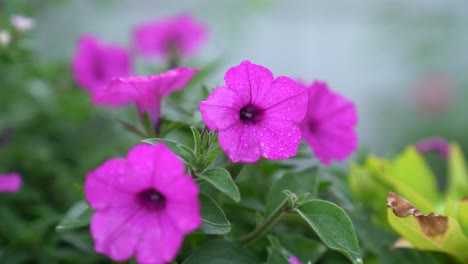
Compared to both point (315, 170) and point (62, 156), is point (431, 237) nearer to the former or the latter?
point (315, 170)

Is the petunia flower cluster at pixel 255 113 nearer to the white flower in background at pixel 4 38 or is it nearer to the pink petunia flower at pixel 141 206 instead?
the pink petunia flower at pixel 141 206

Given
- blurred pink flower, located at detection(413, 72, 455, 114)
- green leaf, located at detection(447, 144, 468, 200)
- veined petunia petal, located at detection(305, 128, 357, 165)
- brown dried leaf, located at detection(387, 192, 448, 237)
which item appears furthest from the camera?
blurred pink flower, located at detection(413, 72, 455, 114)

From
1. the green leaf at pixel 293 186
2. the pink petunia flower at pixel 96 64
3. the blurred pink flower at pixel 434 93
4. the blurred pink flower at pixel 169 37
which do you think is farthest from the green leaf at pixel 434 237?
the blurred pink flower at pixel 434 93

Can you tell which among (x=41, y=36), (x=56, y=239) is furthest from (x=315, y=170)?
(x=41, y=36)

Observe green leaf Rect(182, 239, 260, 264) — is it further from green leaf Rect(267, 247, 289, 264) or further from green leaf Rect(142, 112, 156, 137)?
green leaf Rect(142, 112, 156, 137)

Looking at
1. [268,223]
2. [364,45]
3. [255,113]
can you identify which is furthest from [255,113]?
[364,45]

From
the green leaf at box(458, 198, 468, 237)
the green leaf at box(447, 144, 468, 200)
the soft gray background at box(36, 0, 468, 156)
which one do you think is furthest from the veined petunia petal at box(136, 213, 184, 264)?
the soft gray background at box(36, 0, 468, 156)
